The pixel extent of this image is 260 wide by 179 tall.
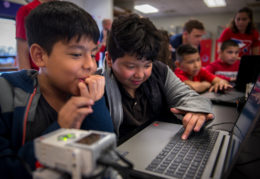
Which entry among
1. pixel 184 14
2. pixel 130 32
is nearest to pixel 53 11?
pixel 130 32

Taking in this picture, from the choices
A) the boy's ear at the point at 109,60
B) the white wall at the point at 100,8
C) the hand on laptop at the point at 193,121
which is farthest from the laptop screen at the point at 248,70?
the white wall at the point at 100,8

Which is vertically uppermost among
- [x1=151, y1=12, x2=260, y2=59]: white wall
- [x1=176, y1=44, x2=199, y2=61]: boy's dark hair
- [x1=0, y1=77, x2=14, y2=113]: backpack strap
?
[x1=151, y1=12, x2=260, y2=59]: white wall

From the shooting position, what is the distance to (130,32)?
0.84 metres

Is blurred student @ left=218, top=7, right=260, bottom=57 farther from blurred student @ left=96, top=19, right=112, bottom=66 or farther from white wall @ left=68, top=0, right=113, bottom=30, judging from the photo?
white wall @ left=68, top=0, right=113, bottom=30

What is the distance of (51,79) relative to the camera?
0.69 meters

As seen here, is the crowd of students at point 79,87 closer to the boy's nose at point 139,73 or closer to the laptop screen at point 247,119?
the boy's nose at point 139,73

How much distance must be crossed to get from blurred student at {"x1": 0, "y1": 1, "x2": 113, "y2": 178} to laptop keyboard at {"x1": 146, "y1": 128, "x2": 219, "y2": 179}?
0.22m

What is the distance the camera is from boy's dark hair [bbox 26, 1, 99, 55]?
2.11 ft

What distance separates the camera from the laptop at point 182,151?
17.9 inches

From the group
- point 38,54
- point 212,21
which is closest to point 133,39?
point 38,54

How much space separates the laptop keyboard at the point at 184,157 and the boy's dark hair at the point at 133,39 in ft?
1.23

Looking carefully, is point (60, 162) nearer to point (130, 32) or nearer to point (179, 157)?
point (179, 157)

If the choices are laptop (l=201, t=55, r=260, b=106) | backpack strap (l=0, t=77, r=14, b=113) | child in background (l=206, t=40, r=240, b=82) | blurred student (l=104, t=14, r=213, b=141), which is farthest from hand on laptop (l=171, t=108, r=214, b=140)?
child in background (l=206, t=40, r=240, b=82)

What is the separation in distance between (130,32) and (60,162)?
65 cm
